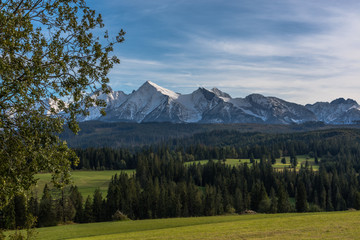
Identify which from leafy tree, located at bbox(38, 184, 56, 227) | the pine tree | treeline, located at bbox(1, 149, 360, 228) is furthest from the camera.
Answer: the pine tree

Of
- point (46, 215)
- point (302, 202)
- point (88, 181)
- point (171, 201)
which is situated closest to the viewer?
point (46, 215)

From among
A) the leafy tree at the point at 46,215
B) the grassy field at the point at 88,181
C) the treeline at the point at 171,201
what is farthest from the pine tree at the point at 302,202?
the leafy tree at the point at 46,215

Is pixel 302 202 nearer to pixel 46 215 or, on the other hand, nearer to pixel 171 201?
pixel 171 201

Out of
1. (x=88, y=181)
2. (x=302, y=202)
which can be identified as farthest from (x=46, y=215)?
(x=302, y=202)

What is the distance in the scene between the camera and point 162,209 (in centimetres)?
9775

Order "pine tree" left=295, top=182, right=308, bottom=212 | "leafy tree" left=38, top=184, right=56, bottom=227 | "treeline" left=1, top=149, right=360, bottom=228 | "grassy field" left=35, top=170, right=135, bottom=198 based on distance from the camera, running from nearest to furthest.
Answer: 1. "leafy tree" left=38, top=184, right=56, bottom=227
2. "treeline" left=1, top=149, right=360, bottom=228
3. "pine tree" left=295, top=182, right=308, bottom=212
4. "grassy field" left=35, top=170, right=135, bottom=198

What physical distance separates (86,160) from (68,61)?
615ft

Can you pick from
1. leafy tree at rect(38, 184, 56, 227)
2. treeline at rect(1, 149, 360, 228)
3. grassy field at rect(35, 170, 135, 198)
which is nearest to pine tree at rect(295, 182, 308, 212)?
treeline at rect(1, 149, 360, 228)

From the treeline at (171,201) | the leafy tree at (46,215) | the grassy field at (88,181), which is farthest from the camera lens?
the grassy field at (88,181)

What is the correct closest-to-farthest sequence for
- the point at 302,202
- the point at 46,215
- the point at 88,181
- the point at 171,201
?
the point at 46,215
the point at 171,201
the point at 302,202
the point at 88,181

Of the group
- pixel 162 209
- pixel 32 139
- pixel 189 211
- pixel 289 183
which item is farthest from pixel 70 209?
pixel 289 183

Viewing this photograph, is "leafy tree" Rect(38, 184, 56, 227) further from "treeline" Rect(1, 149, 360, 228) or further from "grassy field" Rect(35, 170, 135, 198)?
"grassy field" Rect(35, 170, 135, 198)

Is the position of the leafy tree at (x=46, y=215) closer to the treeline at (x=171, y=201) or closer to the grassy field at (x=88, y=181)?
the treeline at (x=171, y=201)

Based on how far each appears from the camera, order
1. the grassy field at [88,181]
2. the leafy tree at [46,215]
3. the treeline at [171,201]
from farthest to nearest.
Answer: the grassy field at [88,181] → the treeline at [171,201] → the leafy tree at [46,215]
